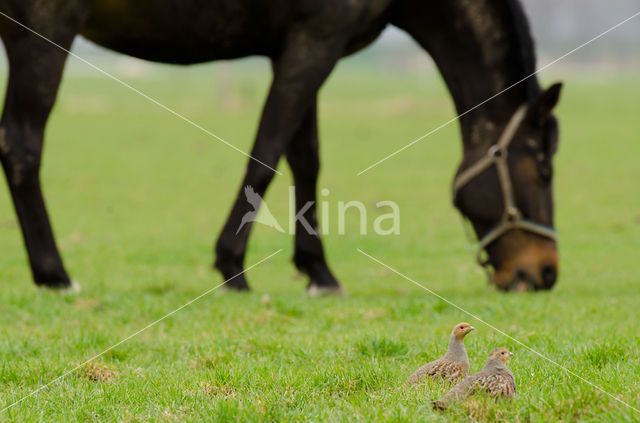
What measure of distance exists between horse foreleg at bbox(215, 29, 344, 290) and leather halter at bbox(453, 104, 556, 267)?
5.55 feet

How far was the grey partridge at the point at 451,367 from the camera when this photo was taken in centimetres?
389

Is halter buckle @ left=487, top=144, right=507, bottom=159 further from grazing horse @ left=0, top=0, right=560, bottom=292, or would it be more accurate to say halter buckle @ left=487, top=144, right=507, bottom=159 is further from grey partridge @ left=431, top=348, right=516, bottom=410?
grey partridge @ left=431, top=348, right=516, bottom=410

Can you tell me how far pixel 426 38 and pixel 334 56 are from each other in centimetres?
105

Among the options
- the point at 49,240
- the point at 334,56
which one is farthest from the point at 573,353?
the point at 49,240

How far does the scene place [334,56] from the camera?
7098mm

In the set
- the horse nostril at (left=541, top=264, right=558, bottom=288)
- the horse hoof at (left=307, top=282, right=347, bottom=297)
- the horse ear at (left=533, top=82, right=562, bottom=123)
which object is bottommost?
the horse hoof at (left=307, top=282, right=347, bottom=297)

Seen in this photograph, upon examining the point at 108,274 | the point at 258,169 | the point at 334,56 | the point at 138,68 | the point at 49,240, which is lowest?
the point at 108,274

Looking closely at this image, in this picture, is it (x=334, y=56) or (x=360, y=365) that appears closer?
(x=360, y=365)

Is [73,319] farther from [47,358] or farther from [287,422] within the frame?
[287,422]

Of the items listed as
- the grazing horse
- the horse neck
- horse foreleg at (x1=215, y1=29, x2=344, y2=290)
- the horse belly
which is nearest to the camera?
the grazing horse

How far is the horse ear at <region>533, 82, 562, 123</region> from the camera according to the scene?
285 inches

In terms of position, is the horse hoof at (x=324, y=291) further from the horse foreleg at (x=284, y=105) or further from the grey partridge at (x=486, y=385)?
the grey partridge at (x=486, y=385)

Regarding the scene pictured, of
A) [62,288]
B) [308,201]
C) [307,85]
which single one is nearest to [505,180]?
[308,201]

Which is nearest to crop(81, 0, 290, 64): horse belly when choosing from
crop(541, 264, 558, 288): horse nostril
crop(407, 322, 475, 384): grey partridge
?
crop(541, 264, 558, 288): horse nostril
